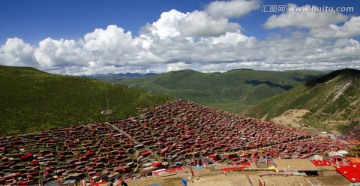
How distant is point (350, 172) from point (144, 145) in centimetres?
5552

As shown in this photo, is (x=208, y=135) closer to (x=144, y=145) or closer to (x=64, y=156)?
(x=144, y=145)

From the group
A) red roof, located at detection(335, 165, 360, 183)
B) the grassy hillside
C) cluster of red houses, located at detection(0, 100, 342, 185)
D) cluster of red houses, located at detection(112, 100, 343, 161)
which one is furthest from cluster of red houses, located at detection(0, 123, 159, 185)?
red roof, located at detection(335, 165, 360, 183)

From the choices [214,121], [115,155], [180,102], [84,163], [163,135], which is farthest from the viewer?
[180,102]

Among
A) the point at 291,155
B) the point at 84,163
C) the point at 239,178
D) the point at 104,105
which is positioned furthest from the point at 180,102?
the point at 239,178

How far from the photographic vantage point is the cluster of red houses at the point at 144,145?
6975 cm

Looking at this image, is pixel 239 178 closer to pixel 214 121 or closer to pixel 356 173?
pixel 356 173

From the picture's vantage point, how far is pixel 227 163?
261ft

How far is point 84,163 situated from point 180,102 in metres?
74.3

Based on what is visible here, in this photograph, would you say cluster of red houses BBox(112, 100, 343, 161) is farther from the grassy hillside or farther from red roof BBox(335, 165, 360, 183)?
red roof BBox(335, 165, 360, 183)

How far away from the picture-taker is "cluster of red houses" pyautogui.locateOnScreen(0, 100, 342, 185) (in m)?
69.8

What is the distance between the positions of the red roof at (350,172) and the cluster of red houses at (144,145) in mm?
24362

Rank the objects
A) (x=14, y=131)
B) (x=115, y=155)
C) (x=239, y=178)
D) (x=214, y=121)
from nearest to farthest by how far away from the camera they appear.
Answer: (x=239, y=178) → (x=115, y=155) → (x=14, y=131) → (x=214, y=121)

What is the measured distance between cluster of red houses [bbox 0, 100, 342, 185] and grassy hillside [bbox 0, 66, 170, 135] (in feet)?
25.9

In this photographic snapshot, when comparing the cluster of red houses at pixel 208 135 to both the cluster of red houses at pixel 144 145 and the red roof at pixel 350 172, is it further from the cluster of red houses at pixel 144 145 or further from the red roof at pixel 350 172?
the red roof at pixel 350 172
